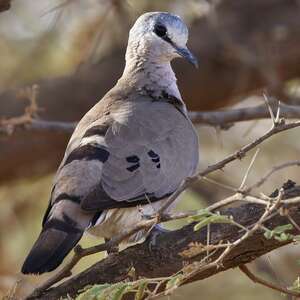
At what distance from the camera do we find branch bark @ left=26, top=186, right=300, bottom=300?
358 centimetres

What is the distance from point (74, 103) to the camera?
7.08 metres

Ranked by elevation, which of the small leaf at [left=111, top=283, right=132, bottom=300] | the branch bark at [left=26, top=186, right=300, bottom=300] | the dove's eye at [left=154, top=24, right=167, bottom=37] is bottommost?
the branch bark at [left=26, top=186, right=300, bottom=300]

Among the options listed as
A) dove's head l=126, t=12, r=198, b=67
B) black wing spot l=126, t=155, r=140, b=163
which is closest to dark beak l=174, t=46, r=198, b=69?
dove's head l=126, t=12, r=198, b=67

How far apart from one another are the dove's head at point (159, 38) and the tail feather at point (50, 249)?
134 cm

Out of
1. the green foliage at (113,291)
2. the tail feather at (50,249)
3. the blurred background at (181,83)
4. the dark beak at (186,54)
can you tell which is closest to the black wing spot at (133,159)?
the tail feather at (50,249)

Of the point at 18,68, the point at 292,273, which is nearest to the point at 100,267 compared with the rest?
the point at 292,273

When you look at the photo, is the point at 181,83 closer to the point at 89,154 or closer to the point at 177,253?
the point at 89,154

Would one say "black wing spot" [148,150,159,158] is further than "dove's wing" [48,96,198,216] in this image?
Yes

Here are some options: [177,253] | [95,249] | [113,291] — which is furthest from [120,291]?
[177,253]

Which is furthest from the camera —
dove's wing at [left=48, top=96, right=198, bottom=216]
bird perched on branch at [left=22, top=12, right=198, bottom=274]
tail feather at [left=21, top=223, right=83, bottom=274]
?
dove's wing at [left=48, top=96, right=198, bottom=216]

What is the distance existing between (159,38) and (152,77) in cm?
20

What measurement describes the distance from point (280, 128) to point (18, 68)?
4.78 meters

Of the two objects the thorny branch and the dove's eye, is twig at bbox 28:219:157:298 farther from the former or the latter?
the dove's eye

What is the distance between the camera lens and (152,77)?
17.1 ft
